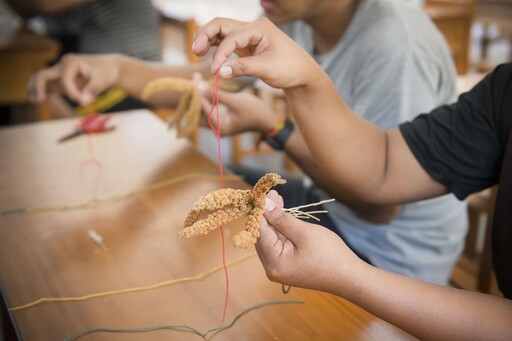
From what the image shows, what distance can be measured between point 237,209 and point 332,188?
425 millimetres

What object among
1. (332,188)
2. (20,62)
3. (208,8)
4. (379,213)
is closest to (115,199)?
(332,188)

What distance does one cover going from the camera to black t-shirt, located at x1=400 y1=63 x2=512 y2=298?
85 centimetres

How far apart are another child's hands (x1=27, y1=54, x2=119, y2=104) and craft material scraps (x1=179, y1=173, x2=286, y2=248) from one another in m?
0.79

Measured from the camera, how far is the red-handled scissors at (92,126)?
1.38 metres

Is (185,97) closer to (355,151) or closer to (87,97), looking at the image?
(87,97)

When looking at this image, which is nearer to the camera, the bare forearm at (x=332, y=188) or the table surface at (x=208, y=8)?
the bare forearm at (x=332, y=188)

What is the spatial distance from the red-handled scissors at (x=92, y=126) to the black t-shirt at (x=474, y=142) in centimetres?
83

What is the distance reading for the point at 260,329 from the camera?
26.2 inches

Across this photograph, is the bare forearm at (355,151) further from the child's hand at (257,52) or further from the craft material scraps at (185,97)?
the craft material scraps at (185,97)

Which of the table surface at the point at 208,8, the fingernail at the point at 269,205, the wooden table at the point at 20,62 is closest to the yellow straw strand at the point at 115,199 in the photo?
the fingernail at the point at 269,205

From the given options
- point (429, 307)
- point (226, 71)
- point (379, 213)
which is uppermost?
point (226, 71)

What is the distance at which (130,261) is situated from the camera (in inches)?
32.6

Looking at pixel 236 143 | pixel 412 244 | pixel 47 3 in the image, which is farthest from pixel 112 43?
pixel 412 244

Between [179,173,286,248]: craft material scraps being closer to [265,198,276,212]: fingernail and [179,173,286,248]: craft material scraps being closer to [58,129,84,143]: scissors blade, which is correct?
[265,198,276,212]: fingernail
